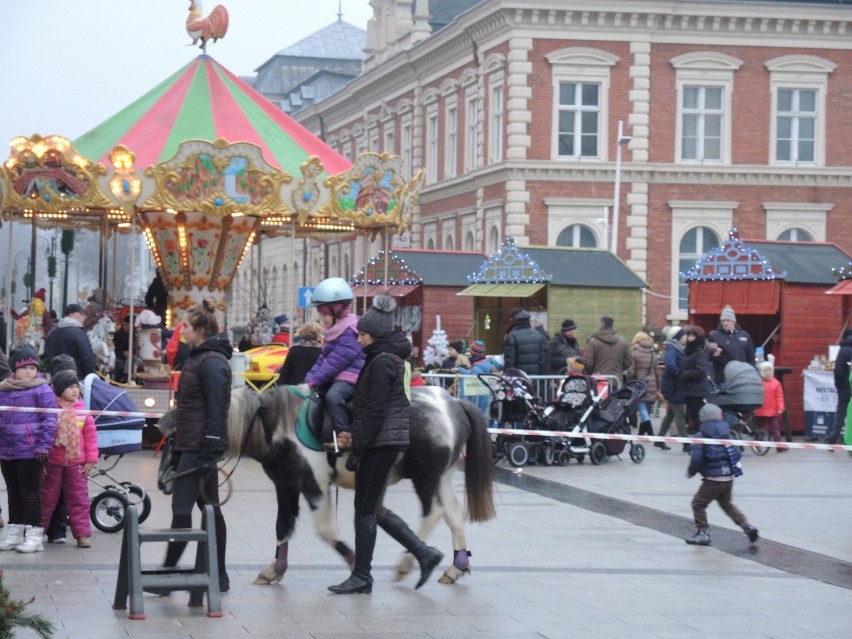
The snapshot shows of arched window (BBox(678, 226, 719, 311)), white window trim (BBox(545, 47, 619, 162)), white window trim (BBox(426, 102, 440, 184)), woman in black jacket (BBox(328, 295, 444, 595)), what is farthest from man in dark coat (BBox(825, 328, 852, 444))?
white window trim (BBox(426, 102, 440, 184))

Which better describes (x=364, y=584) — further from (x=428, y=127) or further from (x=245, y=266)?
(x=245, y=266)

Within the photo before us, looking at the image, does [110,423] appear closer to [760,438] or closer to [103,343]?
[103,343]

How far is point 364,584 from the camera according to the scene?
10.1m

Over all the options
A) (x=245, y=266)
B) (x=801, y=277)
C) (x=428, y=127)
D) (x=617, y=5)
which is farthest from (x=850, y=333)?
(x=245, y=266)

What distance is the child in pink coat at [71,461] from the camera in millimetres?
11922

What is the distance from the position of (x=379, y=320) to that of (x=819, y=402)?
48.6ft

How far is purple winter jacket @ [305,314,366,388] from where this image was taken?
10.6m

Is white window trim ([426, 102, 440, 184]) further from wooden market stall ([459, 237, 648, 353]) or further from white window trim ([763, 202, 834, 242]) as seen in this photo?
wooden market stall ([459, 237, 648, 353])

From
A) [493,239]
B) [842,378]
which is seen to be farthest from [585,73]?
[842,378]

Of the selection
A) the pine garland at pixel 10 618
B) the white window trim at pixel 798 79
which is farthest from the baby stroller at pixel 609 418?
the white window trim at pixel 798 79

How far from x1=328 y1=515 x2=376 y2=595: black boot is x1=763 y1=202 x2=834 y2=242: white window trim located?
35.2 m

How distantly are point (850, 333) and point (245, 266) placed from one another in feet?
155

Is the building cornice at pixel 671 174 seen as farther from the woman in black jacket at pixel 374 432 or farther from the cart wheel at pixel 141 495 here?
the woman in black jacket at pixel 374 432

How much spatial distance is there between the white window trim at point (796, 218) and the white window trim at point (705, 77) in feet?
6.07
